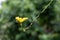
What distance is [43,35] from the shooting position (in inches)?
140

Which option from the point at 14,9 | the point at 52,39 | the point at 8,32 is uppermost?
the point at 14,9

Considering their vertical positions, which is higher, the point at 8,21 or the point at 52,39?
the point at 8,21

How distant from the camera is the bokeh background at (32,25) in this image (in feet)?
11.8

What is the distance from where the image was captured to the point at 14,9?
12.7 feet

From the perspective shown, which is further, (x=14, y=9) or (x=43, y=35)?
(x=14, y=9)

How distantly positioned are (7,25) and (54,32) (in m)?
0.77

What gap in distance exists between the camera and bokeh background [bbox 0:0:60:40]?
3.59 meters

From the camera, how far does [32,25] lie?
3576mm

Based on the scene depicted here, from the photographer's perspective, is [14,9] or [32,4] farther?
[14,9]

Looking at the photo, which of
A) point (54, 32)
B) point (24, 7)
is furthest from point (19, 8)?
point (54, 32)

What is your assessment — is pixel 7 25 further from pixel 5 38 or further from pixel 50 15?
pixel 50 15

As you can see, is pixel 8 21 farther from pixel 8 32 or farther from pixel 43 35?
pixel 43 35

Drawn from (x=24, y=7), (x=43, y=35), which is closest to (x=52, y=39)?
(x=43, y=35)

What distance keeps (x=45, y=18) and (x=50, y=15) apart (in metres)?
0.11
